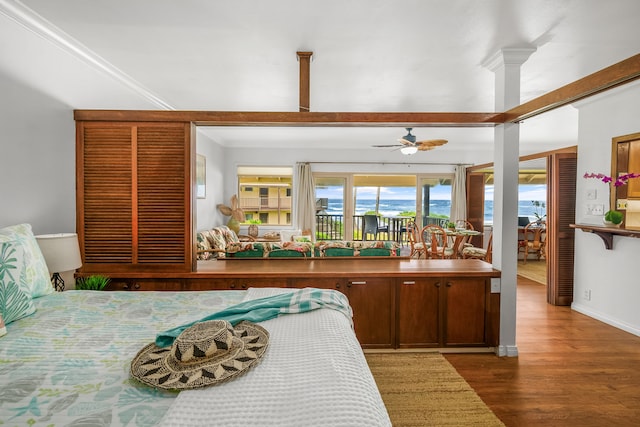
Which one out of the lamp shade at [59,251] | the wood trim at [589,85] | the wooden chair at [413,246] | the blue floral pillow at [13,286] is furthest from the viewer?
the wooden chair at [413,246]

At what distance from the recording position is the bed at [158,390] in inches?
35.9

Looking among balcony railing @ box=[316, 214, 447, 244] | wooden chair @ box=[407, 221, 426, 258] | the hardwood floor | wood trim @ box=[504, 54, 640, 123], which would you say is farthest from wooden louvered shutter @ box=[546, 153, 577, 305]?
balcony railing @ box=[316, 214, 447, 244]

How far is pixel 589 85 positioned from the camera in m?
1.97

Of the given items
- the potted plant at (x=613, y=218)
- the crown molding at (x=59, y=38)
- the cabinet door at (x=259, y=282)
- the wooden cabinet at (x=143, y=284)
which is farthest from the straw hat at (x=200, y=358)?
the potted plant at (x=613, y=218)

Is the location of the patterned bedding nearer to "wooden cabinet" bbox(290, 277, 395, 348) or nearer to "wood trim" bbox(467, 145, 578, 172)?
"wooden cabinet" bbox(290, 277, 395, 348)

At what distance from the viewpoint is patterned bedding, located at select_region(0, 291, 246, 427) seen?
3.13 ft

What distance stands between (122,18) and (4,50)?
2.45 feet

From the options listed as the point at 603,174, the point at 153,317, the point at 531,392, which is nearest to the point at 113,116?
the point at 153,317

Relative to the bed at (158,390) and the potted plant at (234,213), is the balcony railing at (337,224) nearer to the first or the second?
the potted plant at (234,213)

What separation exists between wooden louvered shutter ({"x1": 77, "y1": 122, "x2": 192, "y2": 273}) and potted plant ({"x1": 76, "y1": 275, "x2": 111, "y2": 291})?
0.43 ft

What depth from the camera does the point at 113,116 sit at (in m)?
2.78

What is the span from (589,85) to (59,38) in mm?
3647

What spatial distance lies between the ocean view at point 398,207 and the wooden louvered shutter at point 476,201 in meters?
0.49

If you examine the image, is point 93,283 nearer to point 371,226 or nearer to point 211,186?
point 211,186
